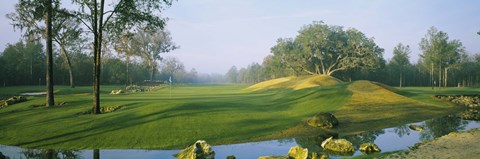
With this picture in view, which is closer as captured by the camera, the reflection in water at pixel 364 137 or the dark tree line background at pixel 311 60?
the reflection in water at pixel 364 137

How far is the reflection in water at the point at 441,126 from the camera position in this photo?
1977 centimetres

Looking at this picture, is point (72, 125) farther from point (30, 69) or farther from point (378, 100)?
point (30, 69)

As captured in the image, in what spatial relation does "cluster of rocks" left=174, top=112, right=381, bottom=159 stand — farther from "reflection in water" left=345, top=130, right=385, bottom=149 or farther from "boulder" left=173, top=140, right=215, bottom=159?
"reflection in water" left=345, top=130, right=385, bottom=149

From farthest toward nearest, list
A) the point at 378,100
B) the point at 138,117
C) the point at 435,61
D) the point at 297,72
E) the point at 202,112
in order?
the point at 297,72 < the point at 435,61 < the point at 378,100 < the point at 202,112 < the point at 138,117

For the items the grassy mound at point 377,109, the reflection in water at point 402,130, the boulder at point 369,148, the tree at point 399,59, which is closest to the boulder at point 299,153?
the boulder at point 369,148

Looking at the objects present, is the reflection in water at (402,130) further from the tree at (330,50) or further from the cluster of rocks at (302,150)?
the tree at (330,50)

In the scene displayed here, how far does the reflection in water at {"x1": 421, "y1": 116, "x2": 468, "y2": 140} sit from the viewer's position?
19769mm

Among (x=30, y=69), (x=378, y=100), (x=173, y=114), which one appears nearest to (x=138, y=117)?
(x=173, y=114)

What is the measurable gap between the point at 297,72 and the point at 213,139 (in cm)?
7286

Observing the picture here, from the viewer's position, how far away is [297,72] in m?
88.9

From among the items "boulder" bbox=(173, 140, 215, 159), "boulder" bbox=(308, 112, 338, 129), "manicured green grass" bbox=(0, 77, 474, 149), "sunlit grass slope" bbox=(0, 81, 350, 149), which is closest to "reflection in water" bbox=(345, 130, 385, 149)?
"manicured green grass" bbox=(0, 77, 474, 149)

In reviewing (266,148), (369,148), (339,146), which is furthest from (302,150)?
(369,148)

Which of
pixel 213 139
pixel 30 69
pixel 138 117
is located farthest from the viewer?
pixel 30 69

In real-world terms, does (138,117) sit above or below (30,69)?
below
